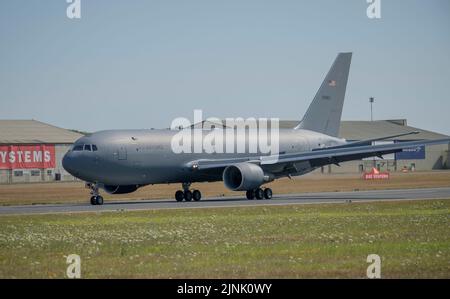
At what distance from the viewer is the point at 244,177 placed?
158 feet

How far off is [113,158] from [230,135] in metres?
8.89

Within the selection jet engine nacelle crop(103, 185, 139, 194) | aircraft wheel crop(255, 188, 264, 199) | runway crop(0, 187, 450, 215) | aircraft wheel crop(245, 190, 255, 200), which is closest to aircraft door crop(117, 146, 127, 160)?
runway crop(0, 187, 450, 215)

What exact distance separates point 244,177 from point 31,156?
59.3 metres

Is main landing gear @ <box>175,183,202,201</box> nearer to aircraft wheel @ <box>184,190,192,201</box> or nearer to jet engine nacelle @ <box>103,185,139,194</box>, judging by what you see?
aircraft wheel @ <box>184,190,192,201</box>

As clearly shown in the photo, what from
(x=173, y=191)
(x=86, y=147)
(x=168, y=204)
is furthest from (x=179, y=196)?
(x=173, y=191)

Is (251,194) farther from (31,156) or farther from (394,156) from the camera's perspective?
(394,156)

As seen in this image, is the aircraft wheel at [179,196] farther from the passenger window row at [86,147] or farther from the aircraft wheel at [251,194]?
the passenger window row at [86,147]

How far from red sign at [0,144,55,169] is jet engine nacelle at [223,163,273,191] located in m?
56.1

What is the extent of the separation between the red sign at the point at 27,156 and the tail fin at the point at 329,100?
5079 cm

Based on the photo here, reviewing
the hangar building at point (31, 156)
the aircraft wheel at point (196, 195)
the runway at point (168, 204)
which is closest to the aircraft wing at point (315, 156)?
the aircraft wheel at point (196, 195)

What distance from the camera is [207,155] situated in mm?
51688

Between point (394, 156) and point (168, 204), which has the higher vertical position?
point (168, 204)

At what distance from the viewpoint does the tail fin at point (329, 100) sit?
5869cm
